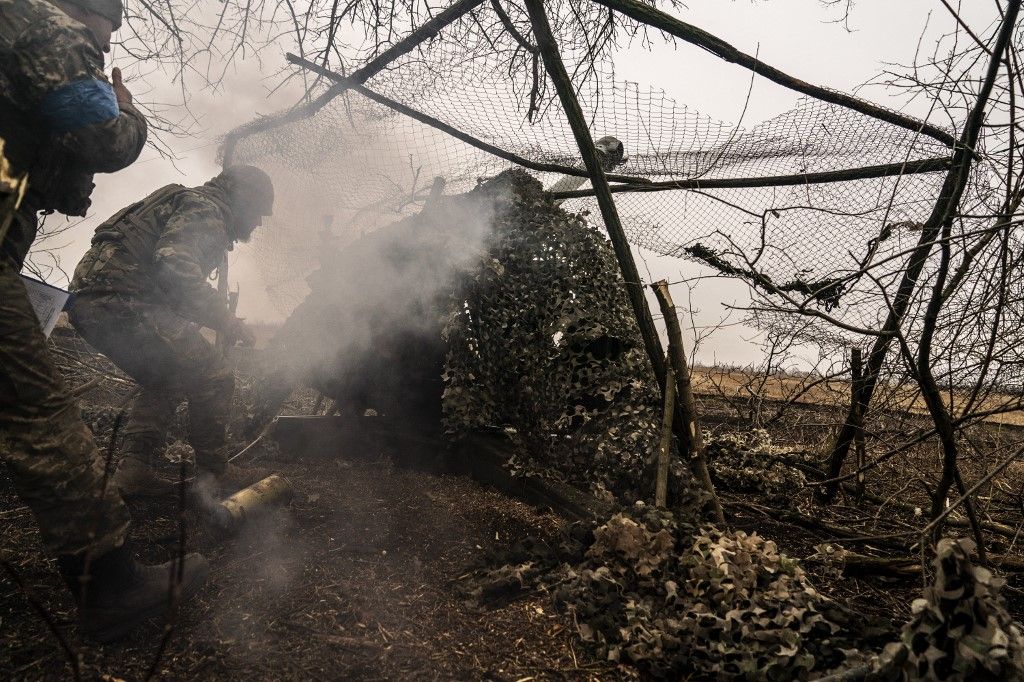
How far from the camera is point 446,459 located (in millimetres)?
4289

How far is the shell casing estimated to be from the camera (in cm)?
331

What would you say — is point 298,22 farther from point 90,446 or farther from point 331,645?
point 331,645

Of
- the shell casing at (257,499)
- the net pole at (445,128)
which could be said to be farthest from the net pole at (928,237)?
the shell casing at (257,499)

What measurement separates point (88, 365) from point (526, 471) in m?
4.43

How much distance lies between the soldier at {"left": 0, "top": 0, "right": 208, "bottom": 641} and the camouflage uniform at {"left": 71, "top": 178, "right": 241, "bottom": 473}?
1.42m

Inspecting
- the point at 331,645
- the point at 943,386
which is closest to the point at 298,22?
the point at 331,645

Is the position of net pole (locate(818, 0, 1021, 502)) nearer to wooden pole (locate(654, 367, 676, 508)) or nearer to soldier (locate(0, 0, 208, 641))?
wooden pole (locate(654, 367, 676, 508))

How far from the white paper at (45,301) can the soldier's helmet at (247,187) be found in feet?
7.00

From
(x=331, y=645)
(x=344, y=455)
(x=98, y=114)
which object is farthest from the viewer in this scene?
(x=344, y=455)

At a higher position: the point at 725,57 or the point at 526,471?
the point at 725,57

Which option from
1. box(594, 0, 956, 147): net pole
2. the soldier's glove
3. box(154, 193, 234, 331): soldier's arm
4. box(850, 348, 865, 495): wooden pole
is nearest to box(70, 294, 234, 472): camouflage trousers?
box(154, 193, 234, 331): soldier's arm

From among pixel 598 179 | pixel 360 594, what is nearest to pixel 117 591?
pixel 360 594

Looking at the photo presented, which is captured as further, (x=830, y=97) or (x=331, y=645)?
(x=830, y=97)

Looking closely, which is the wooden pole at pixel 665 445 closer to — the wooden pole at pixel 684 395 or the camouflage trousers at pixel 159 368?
the wooden pole at pixel 684 395
